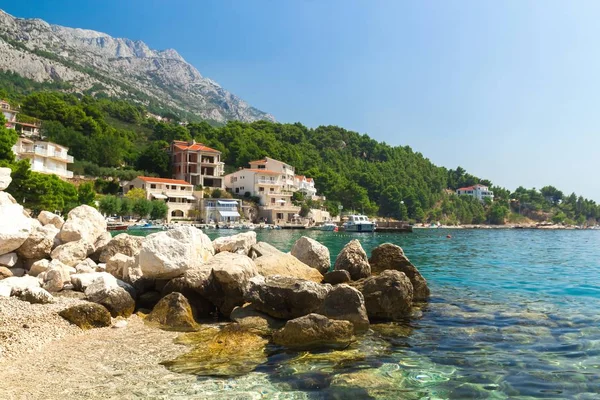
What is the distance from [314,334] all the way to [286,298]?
6.55 ft

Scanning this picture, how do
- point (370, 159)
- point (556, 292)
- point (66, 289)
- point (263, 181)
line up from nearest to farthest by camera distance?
1. point (66, 289)
2. point (556, 292)
3. point (263, 181)
4. point (370, 159)

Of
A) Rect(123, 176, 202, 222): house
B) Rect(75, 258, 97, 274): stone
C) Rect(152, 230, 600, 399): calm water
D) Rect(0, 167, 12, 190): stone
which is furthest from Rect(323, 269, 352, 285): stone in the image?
Rect(123, 176, 202, 222): house

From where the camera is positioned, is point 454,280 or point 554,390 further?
point 454,280

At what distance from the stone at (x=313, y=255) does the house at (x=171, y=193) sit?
212 feet

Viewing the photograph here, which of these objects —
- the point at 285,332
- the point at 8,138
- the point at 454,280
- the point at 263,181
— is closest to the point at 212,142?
the point at 263,181

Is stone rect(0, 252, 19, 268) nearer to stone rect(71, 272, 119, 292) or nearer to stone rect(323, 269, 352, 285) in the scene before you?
stone rect(71, 272, 119, 292)

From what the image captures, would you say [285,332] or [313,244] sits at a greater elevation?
[313,244]

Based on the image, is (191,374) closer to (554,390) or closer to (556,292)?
(554,390)

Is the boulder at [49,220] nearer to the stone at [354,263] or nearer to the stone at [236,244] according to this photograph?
the stone at [236,244]

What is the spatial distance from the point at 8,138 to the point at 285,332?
38.4 metres

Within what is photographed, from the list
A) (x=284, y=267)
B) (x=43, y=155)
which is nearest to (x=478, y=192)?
(x=43, y=155)

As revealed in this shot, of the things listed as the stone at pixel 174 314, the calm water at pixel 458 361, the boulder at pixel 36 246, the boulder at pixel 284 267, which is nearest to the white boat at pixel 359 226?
the boulder at pixel 284 267

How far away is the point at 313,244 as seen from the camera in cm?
1561

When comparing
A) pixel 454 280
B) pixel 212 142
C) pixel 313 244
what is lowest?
pixel 454 280
